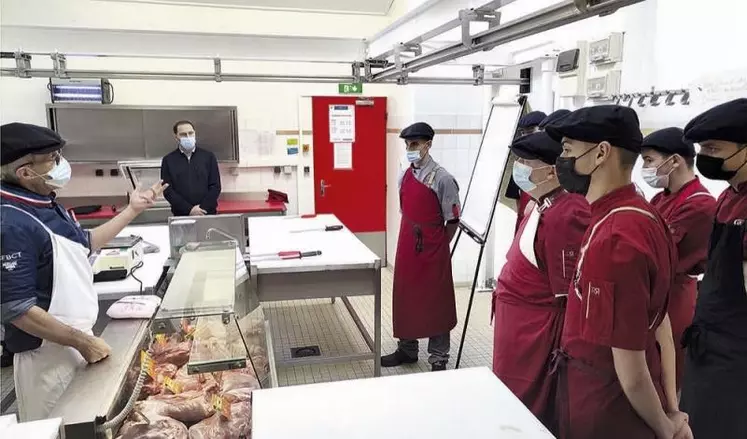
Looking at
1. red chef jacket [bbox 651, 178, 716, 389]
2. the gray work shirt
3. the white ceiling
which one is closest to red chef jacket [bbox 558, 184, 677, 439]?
red chef jacket [bbox 651, 178, 716, 389]

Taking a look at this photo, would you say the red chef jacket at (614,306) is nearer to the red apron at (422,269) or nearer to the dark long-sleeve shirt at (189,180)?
the red apron at (422,269)

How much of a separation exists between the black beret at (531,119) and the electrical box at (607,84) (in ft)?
1.03

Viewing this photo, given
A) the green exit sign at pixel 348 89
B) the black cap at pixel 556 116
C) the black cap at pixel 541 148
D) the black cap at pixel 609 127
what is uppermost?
the green exit sign at pixel 348 89

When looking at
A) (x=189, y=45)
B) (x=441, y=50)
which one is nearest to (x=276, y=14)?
(x=189, y=45)

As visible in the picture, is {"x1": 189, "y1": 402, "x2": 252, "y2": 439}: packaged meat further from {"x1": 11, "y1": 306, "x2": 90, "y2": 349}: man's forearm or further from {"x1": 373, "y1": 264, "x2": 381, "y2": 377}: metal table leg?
{"x1": 373, "y1": 264, "x2": 381, "y2": 377}: metal table leg

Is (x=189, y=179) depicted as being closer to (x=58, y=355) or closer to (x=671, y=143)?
(x=58, y=355)

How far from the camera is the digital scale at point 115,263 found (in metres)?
2.40

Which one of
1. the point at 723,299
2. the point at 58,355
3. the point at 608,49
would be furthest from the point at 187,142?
the point at 723,299

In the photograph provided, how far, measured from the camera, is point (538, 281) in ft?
5.76

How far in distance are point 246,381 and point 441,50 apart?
1833 mm

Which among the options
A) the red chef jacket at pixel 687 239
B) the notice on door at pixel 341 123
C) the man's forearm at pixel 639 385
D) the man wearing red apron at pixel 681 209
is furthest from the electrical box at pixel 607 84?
the notice on door at pixel 341 123

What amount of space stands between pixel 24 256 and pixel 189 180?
2.91 meters

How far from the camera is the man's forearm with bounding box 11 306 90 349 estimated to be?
1507 millimetres

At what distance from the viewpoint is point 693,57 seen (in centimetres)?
238
